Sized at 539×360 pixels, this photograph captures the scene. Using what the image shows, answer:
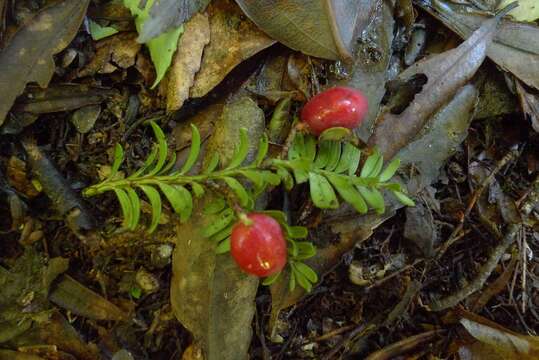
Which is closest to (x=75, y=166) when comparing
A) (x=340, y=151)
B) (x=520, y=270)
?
(x=340, y=151)

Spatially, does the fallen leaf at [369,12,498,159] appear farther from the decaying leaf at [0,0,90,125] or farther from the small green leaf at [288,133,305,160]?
the decaying leaf at [0,0,90,125]

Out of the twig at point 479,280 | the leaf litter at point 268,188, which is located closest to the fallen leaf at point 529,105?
the leaf litter at point 268,188

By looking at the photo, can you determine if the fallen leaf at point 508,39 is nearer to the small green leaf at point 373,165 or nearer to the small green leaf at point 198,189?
the small green leaf at point 373,165

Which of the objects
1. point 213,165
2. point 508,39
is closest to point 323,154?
point 213,165

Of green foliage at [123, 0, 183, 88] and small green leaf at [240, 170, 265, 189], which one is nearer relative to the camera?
small green leaf at [240, 170, 265, 189]

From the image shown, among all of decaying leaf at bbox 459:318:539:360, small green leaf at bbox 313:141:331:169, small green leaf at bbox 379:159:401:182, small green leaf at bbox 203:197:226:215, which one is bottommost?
decaying leaf at bbox 459:318:539:360

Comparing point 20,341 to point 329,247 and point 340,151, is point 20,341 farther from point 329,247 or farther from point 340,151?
point 340,151

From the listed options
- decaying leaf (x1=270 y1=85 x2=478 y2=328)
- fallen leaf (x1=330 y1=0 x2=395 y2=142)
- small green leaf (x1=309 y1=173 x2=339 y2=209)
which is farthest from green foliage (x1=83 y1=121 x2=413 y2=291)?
fallen leaf (x1=330 y1=0 x2=395 y2=142)
